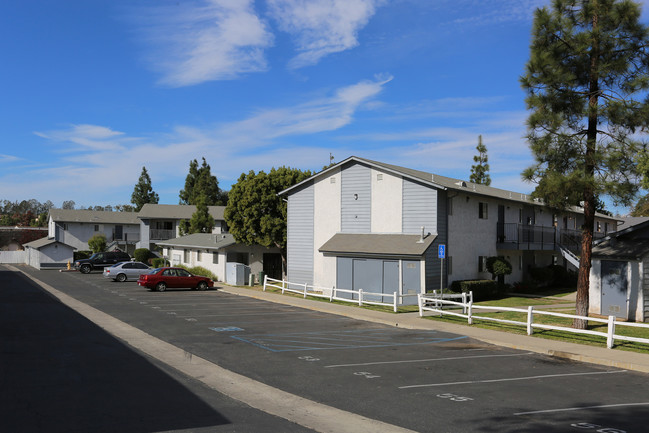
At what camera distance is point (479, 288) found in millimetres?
30047

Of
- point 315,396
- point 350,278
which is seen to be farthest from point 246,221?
point 315,396

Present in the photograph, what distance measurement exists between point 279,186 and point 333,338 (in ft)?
84.7

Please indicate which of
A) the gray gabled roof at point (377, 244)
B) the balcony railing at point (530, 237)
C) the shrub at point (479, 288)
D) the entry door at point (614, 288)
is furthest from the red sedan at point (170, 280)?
the entry door at point (614, 288)

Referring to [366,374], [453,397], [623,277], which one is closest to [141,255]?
[623,277]

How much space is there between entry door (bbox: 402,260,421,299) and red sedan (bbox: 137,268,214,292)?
1474 cm

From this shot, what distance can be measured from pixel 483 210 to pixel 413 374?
869 inches

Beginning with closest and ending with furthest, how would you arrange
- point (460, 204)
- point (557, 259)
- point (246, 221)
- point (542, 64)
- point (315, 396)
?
point (315, 396) < point (542, 64) < point (460, 204) < point (246, 221) < point (557, 259)

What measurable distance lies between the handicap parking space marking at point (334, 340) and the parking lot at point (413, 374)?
0.03 m

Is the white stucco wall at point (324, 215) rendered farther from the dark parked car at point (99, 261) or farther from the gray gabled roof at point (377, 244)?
the dark parked car at point (99, 261)

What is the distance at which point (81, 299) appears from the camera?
28.4m

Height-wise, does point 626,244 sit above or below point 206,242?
above

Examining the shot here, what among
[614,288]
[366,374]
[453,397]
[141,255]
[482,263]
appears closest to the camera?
[453,397]

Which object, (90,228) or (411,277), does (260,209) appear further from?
(90,228)

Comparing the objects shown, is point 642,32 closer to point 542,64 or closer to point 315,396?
point 542,64
